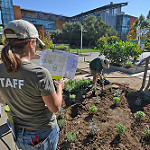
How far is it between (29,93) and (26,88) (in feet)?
0.19

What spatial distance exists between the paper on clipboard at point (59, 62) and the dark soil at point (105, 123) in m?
1.59

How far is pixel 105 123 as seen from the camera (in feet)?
9.36

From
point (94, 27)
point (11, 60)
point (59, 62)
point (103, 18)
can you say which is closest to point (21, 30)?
point (11, 60)

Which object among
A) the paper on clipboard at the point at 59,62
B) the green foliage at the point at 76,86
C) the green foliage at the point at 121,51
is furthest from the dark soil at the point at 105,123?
the green foliage at the point at 121,51

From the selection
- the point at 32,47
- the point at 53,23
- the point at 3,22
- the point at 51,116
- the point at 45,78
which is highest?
the point at 53,23

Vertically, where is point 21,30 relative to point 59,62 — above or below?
above

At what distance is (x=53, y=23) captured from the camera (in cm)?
4278

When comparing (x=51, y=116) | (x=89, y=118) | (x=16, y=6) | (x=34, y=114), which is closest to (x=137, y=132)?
(x=89, y=118)

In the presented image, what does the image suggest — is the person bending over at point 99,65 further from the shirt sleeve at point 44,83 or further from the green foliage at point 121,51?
the green foliage at point 121,51

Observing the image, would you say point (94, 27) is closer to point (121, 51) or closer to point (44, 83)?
point (121, 51)

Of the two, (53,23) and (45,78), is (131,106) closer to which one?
(45,78)

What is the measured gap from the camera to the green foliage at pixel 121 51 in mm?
8523

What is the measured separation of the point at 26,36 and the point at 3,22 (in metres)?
36.8

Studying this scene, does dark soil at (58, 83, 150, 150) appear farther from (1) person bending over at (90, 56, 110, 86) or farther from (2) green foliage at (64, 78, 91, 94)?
(1) person bending over at (90, 56, 110, 86)
